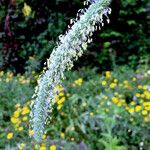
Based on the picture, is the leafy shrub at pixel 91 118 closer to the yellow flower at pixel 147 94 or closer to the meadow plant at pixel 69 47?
the yellow flower at pixel 147 94

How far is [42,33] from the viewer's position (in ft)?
18.3

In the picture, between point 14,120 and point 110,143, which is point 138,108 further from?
point 14,120

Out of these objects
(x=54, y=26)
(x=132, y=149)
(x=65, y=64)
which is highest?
(x=65, y=64)

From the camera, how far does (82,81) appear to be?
4535 millimetres

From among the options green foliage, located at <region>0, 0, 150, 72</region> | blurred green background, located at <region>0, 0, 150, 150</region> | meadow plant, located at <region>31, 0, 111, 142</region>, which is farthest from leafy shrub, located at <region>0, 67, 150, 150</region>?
meadow plant, located at <region>31, 0, 111, 142</region>

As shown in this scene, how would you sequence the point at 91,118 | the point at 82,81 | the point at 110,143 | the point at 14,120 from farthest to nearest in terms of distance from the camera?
the point at 82,81 < the point at 14,120 < the point at 91,118 < the point at 110,143

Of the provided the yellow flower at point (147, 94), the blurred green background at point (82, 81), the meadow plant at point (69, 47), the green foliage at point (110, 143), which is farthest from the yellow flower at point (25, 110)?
the meadow plant at point (69, 47)

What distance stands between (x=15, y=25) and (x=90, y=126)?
2650mm

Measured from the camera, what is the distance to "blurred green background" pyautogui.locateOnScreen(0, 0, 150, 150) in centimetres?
333

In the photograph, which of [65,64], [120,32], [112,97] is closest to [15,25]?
[120,32]

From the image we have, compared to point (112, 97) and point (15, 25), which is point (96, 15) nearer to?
point (112, 97)

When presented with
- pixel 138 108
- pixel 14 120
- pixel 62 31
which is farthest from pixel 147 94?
pixel 62 31

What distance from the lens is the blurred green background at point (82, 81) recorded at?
333cm

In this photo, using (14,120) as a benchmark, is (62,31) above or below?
above
